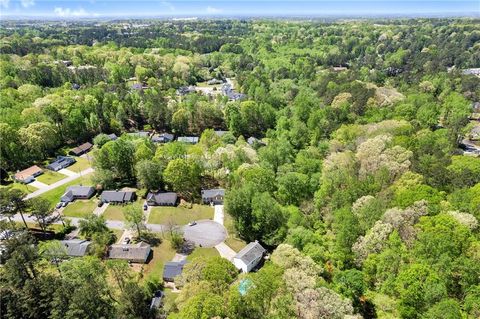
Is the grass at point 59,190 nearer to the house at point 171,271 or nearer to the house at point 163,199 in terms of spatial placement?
the house at point 163,199

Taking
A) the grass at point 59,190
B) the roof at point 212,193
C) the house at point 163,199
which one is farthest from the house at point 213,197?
the grass at point 59,190

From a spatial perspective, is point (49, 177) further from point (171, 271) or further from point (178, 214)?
point (171, 271)

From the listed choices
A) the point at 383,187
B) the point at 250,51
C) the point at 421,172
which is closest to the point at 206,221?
the point at 383,187

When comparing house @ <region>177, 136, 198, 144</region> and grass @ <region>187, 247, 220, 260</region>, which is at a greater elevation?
house @ <region>177, 136, 198, 144</region>

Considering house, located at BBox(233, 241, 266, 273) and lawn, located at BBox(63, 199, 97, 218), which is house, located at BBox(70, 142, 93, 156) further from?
house, located at BBox(233, 241, 266, 273)

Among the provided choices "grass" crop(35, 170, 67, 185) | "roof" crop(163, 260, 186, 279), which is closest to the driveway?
"roof" crop(163, 260, 186, 279)
